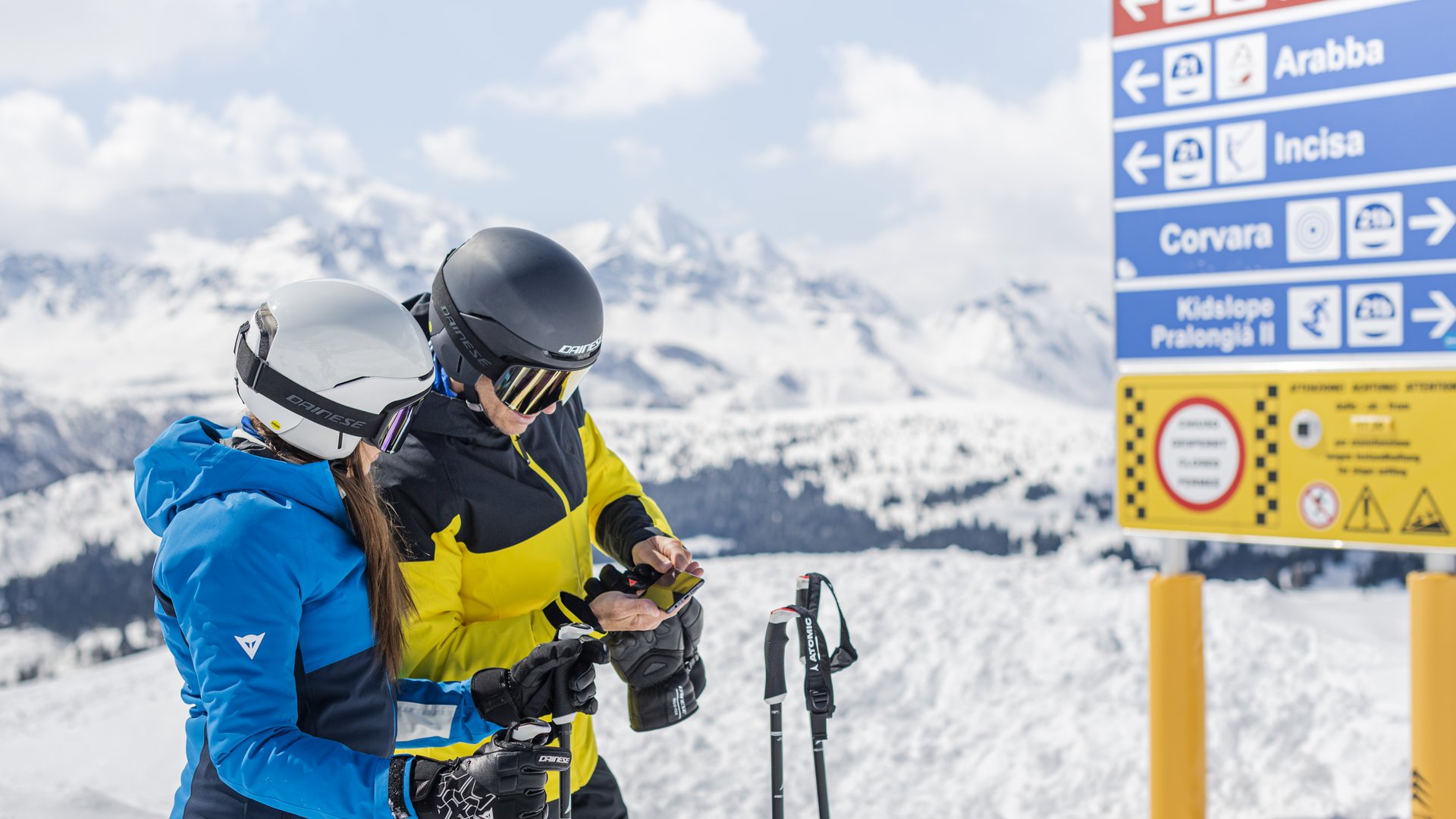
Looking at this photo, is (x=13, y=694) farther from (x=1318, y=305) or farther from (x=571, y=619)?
(x=1318, y=305)

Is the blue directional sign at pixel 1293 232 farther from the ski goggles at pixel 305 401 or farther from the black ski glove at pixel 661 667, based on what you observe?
the ski goggles at pixel 305 401

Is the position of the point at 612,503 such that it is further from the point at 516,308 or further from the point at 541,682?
the point at 541,682

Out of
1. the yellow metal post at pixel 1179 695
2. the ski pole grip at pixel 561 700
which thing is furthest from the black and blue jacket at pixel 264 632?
the yellow metal post at pixel 1179 695

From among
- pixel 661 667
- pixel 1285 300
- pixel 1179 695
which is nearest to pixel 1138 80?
pixel 1285 300

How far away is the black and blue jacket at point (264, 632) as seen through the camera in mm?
1554

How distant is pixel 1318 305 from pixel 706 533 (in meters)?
81.5

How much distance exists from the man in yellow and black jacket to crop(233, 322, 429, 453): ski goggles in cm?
35

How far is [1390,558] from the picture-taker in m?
35.8

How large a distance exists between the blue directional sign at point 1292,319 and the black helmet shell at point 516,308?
2.50 meters

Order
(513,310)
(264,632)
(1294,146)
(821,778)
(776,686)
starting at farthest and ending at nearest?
(1294,146), (821,778), (776,686), (513,310), (264,632)

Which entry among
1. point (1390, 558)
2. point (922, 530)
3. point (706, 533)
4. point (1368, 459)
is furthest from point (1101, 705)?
point (706, 533)

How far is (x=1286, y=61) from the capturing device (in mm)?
3529

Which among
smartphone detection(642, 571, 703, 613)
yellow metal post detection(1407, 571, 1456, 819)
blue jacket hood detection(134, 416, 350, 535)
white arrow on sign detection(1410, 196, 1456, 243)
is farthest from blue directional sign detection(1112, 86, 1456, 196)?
blue jacket hood detection(134, 416, 350, 535)

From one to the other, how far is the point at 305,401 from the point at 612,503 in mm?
1170
